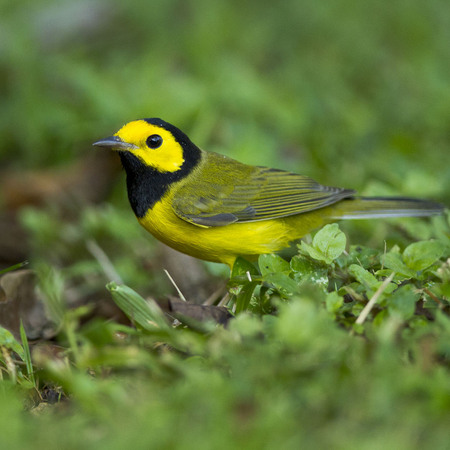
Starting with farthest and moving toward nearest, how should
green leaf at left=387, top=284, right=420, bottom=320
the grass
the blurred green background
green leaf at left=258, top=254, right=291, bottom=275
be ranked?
the blurred green background → green leaf at left=258, top=254, right=291, bottom=275 → green leaf at left=387, top=284, right=420, bottom=320 → the grass

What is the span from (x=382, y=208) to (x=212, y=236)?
1.34 meters

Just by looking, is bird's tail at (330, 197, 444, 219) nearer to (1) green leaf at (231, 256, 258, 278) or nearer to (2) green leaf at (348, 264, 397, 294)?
(1) green leaf at (231, 256, 258, 278)

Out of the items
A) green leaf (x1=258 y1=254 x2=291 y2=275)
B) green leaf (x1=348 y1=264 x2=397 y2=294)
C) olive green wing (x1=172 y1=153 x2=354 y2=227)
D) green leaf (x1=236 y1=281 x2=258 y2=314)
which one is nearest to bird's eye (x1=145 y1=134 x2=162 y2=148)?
olive green wing (x1=172 y1=153 x2=354 y2=227)

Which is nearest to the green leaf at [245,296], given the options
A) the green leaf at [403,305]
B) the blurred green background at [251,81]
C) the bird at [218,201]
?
the green leaf at [403,305]

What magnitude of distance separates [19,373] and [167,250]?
2.66m

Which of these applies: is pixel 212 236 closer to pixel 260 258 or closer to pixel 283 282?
pixel 260 258

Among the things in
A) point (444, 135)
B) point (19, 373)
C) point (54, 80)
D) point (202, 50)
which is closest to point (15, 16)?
point (54, 80)

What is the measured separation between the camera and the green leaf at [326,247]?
322 centimetres

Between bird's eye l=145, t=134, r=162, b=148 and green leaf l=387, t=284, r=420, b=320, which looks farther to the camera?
bird's eye l=145, t=134, r=162, b=148

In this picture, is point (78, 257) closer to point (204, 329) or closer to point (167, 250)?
point (167, 250)

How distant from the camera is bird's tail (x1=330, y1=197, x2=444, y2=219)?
4.80 m

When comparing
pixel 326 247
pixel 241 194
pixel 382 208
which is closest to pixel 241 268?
pixel 326 247

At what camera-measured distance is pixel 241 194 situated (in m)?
4.76

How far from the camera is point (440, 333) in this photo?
2529 millimetres
